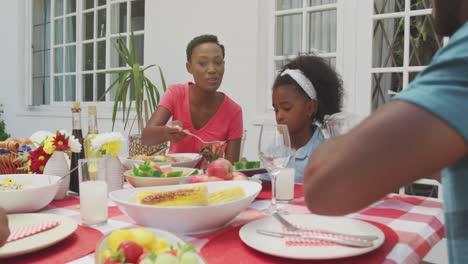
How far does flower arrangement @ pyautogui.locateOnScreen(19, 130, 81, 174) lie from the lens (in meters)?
1.32

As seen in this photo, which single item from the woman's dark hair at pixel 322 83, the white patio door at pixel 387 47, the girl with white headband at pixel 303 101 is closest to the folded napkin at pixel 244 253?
the girl with white headband at pixel 303 101

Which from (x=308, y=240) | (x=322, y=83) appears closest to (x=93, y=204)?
(x=308, y=240)

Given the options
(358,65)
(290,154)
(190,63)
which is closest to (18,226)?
(290,154)

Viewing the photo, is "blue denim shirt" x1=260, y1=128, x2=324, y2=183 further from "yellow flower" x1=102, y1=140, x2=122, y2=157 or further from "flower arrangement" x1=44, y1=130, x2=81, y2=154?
"flower arrangement" x1=44, y1=130, x2=81, y2=154

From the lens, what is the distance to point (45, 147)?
1331mm

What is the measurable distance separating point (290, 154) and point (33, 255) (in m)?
0.62

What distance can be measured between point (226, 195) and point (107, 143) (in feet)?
1.54

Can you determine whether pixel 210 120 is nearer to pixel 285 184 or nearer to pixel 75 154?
pixel 75 154

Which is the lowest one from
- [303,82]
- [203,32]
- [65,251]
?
[65,251]

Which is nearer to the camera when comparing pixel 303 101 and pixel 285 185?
pixel 285 185

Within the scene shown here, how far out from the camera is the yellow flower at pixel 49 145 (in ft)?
4.33

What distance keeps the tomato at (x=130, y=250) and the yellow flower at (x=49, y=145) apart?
801mm

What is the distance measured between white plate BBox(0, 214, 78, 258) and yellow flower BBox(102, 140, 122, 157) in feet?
1.01

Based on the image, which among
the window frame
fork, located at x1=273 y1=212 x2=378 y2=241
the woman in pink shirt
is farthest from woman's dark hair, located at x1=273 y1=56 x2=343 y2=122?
the window frame
